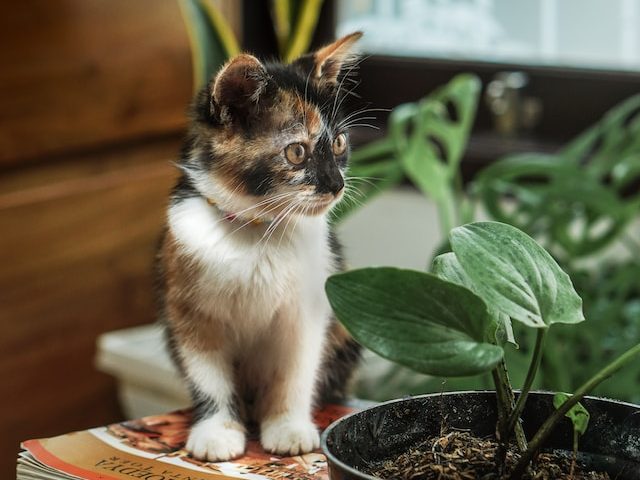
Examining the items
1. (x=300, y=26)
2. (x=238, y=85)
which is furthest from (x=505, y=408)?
(x=300, y=26)

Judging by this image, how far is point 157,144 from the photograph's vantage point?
6.47ft

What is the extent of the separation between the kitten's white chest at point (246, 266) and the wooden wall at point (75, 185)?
→ 3.17 feet

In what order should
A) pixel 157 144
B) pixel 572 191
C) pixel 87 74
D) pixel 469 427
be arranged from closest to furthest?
pixel 469 427
pixel 572 191
pixel 87 74
pixel 157 144

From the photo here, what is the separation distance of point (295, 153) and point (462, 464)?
11.6 inches

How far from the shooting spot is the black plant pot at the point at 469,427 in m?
0.62

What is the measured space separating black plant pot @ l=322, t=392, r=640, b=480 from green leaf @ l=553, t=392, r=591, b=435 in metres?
0.03

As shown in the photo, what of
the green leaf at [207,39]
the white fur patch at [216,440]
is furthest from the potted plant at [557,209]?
the white fur patch at [216,440]

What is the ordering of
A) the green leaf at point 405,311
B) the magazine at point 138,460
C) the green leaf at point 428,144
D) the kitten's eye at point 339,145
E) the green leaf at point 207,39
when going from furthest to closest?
the green leaf at point 207,39
the green leaf at point 428,144
the kitten's eye at point 339,145
the magazine at point 138,460
the green leaf at point 405,311

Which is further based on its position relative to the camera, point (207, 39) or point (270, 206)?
point (207, 39)

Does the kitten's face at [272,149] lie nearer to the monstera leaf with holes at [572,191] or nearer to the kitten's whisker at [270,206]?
the kitten's whisker at [270,206]

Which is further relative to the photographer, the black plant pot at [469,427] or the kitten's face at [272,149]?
the kitten's face at [272,149]

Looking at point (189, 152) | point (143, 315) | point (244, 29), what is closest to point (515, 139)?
point (244, 29)

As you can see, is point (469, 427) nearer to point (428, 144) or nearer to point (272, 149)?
point (272, 149)


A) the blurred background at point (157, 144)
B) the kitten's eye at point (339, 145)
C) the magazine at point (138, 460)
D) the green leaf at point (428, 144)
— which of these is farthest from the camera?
the blurred background at point (157, 144)
